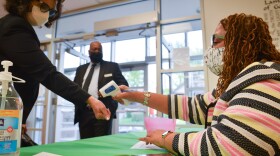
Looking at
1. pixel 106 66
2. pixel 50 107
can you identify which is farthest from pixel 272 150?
pixel 50 107

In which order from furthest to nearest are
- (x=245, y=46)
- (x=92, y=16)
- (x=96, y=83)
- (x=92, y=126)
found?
(x=92, y=16) → (x=96, y=83) → (x=92, y=126) → (x=245, y=46)

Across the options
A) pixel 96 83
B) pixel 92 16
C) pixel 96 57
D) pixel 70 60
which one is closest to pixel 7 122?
pixel 96 83

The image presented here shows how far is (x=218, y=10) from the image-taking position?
8.38 feet

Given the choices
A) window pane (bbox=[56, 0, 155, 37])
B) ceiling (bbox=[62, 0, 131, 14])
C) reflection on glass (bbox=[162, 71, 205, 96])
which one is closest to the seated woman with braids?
reflection on glass (bbox=[162, 71, 205, 96])

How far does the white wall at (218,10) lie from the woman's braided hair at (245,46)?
1.85 m

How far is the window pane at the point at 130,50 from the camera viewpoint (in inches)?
182

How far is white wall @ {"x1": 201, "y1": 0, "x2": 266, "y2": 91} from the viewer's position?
7.89 ft

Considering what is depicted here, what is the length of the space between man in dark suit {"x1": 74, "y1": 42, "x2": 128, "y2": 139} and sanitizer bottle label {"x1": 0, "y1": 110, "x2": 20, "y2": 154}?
1513 mm

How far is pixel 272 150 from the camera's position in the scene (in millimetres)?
479

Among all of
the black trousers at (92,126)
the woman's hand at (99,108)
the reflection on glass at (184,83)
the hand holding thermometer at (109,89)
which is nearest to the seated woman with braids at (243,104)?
the woman's hand at (99,108)

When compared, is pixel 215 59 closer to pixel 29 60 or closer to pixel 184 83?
pixel 29 60

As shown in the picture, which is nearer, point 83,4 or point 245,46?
point 245,46

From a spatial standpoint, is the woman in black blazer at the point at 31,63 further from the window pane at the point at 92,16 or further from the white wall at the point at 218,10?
the window pane at the point at 92,16

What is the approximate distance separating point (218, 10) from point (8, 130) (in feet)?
8.50
